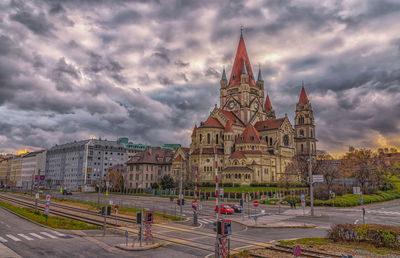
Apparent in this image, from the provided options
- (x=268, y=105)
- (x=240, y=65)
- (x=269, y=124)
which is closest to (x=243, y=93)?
(x=240, y=65)

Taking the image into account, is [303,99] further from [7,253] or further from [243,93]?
[7,253]

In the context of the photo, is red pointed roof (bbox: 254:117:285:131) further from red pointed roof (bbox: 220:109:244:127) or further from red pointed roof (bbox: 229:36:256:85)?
red pointed roof (bbox: 229:36:256:85)

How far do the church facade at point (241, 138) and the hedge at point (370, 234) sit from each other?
5870 centimetres

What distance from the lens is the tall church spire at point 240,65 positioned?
105500 millimetres

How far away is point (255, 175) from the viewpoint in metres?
81.2

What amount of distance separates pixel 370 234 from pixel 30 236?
2405cm

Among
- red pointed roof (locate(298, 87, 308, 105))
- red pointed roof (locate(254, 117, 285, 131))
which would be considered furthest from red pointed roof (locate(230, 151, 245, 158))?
red pointed roof (locate(298, 87, 308, 105))

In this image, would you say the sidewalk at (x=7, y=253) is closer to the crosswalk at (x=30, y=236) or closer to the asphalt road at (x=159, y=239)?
the asphalt road at (x=159, y=239)

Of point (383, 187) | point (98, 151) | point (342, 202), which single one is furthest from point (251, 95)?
point (98, 151)

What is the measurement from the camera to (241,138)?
88688mm

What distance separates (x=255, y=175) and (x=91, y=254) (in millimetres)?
67260

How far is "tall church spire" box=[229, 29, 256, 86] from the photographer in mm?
105500

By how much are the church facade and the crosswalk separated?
60.0 meters

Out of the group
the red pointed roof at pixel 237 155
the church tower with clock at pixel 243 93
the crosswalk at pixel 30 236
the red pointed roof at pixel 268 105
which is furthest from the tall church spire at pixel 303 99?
Result: the crosswalk at pixel 30 236
